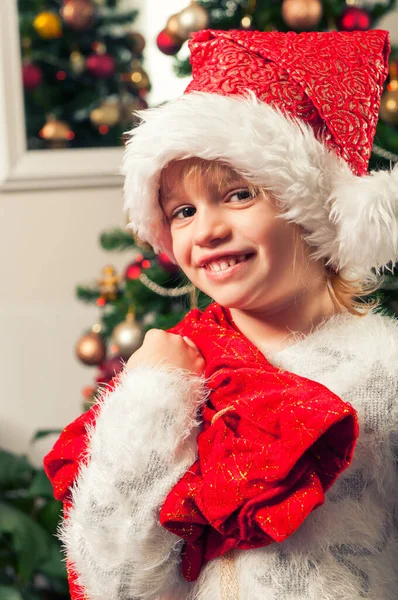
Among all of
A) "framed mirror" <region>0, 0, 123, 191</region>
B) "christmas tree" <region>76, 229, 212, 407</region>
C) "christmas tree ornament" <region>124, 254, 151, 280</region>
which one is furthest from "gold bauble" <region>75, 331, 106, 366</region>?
"framed mirror" <region>0, 0, 123, 191</region>

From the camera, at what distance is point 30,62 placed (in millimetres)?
1909

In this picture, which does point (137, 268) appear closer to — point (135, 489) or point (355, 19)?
point (355, 19)

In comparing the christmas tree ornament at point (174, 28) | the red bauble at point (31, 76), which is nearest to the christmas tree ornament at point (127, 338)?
the christmas tree ornament at point (174, 28)

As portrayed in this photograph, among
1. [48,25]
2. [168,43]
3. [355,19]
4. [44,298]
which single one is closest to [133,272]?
[168,43]

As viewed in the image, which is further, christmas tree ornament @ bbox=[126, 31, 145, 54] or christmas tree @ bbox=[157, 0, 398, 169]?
christmas tree ornament @ bbox=[126, 31, 145, 54]

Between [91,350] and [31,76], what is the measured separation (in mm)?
806

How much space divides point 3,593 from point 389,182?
1.26m

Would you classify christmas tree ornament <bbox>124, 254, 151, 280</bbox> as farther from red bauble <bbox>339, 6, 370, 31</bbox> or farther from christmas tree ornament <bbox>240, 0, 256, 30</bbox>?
red bauble <bbox>339, 6, 370, 31</bbox>

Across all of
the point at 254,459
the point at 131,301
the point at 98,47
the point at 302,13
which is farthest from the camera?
the point at 98,47

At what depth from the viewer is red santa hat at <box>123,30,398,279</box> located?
72 cm

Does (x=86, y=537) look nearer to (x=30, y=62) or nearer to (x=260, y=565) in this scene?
(x=260, y=565)

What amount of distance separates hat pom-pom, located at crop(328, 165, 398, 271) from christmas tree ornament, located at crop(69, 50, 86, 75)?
4.43ft

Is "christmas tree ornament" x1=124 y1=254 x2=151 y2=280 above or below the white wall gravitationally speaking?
above

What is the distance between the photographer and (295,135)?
731mm
